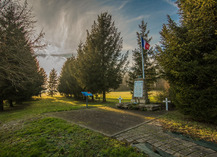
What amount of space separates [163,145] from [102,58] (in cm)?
1524

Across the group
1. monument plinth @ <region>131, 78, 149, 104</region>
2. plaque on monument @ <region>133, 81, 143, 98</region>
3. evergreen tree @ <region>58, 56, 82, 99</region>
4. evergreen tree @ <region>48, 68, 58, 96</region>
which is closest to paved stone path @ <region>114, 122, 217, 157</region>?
monument plinth @ <region>131, 78, 149, 104</region>

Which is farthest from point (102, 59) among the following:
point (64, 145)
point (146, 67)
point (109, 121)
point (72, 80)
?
point (64, 145)

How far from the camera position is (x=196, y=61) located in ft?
15.5

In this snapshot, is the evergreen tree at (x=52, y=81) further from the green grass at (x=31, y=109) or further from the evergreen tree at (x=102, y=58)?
the evergreen tree at (x=102, y=58)

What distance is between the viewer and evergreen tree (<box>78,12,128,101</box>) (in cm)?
1608

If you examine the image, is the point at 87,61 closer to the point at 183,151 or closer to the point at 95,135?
the point at 95,135

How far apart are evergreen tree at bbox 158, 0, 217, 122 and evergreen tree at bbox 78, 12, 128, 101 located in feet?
36.2

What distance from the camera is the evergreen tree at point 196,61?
4.56 meters

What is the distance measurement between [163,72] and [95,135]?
4.87 meters

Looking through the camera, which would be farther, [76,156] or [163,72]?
[163,72]

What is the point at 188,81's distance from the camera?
17.3 feet

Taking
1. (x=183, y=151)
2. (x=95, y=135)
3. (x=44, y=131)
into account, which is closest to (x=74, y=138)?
(x=95, y=135)

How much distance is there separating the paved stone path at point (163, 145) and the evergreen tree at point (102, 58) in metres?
12.2

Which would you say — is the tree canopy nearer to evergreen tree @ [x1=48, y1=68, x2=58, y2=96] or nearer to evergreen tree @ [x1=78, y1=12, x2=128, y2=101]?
evergreen tree @ [x1=78, y1=12, x2=128, y2=101]
